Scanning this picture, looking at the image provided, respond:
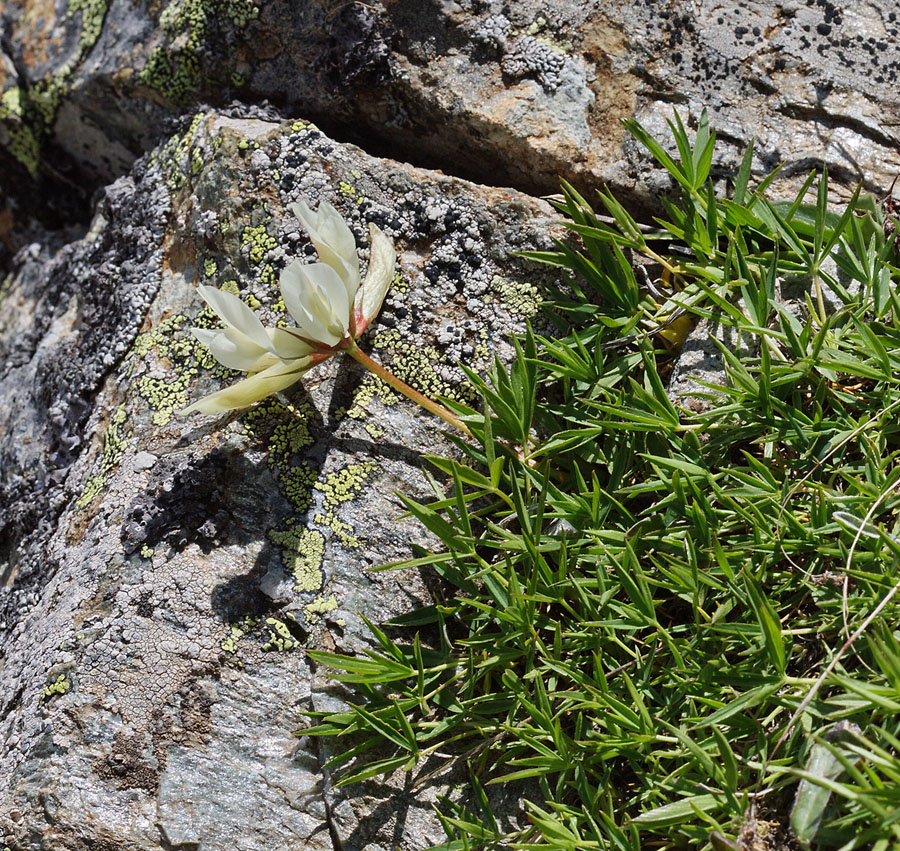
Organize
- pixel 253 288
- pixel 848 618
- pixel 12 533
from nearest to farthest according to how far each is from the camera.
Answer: pixel 848 618
pixel 253 288
pixel 12 533

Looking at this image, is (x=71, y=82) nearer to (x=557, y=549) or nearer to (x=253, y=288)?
(x=253, y=288)

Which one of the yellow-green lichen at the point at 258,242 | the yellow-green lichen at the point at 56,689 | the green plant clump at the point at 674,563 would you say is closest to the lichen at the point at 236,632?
the green plant clump at the point at 674,563

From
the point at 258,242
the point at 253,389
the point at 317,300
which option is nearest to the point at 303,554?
the point at 253,389

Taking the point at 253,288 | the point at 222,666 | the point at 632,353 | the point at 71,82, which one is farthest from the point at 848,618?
the point at 71,82

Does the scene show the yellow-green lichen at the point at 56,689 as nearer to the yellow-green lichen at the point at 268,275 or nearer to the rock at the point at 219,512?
the rock at the point at 219,512

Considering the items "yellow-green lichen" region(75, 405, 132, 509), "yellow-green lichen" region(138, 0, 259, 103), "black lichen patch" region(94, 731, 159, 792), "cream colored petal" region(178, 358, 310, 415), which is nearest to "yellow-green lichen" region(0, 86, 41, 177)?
"yellow-green lichen" region(138, 0, 259, 103)

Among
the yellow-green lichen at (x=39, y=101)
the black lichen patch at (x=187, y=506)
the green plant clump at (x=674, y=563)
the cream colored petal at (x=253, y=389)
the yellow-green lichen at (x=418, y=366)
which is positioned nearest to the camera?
the green plant clump at (x=674, y=563)

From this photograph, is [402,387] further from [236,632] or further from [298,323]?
[236,632]
